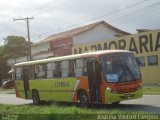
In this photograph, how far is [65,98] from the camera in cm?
2273

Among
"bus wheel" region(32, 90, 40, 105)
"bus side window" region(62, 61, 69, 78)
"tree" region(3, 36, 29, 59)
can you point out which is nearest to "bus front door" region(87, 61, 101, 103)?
"bus side window" region(62, 61, 69, 78)

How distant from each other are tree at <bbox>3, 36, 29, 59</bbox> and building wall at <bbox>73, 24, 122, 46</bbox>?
29174mm

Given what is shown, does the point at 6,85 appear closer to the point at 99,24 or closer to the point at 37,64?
the point at 99,24

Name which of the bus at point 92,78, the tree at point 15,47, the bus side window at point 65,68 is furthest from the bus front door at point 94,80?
the tree at point 15,47

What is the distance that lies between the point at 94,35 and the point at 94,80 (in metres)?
41.9

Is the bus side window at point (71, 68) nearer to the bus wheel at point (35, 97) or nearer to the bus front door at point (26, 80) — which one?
the bus wheel at point (35, 97)

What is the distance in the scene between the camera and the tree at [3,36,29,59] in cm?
8906

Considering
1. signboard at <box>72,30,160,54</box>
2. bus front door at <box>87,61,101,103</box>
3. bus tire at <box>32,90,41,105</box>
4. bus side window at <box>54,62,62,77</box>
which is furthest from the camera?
signboard at <box>72,30,160,54</box>

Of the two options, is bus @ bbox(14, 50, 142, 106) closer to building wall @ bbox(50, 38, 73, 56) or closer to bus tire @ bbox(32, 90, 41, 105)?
bus tire @ bbox(32, 90, 41, 105)

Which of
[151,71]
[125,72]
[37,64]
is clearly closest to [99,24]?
[151,71]

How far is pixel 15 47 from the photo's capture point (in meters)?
90.4

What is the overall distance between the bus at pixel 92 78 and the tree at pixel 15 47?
63666mm

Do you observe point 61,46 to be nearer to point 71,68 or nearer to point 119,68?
point 71,68

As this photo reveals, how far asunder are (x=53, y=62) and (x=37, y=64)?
229 centimetres
